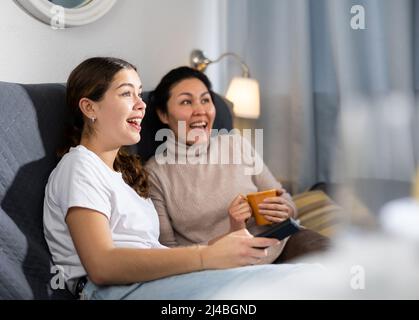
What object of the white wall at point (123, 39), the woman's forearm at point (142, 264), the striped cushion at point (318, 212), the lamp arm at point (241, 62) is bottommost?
the striped cushion at point (318, 212)

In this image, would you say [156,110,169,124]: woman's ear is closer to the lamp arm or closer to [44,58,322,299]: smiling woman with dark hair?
[44,58,322,299]: smiling woman with dark hair

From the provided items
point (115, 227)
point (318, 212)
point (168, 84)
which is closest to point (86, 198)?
point (115, 227)

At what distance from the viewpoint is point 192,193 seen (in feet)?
4.51

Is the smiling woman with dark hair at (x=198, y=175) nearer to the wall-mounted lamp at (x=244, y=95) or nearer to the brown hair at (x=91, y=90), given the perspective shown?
the brown hair at (x=91, y=90)

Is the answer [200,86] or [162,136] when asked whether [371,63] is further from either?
[162,136]

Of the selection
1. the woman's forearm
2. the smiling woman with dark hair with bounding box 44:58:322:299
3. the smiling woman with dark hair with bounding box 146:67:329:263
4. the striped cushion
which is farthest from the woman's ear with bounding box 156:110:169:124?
the woman's forearm

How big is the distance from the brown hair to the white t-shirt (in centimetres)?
9

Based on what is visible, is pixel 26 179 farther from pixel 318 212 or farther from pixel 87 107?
pixel 318 212

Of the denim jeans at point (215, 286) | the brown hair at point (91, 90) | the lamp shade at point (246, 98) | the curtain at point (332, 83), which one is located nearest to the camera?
the denim jeans at point (215, 286)

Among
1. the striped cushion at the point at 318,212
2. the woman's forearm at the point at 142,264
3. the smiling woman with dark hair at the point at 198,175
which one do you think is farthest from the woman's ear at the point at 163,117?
the woman's forearm at the point at 142,264

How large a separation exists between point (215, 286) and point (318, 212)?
23.4 inches

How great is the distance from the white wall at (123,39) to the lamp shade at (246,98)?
A: 7.5 inches

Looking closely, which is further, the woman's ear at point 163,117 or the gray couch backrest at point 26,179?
the woman's ear at point 163,117

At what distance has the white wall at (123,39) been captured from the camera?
139 centimetres
